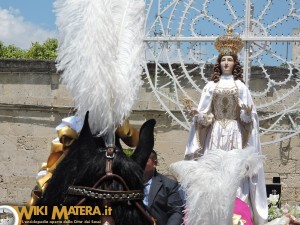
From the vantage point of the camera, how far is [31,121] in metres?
10.5

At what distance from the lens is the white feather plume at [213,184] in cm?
325

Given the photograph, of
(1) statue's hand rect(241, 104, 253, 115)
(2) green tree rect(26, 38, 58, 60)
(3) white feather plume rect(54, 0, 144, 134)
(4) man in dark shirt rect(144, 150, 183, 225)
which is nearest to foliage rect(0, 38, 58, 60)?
(2) green tree rect(26, 38, 58, 60)

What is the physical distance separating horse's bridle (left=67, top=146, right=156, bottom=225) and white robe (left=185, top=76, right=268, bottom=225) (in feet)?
8.13

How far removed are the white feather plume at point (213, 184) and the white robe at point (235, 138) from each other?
162cm

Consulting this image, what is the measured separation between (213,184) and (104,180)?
0.82 metres

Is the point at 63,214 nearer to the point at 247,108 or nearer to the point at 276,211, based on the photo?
the point at 247,108

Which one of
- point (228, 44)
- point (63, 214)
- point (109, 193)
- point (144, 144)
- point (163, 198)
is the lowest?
point (163, 198)

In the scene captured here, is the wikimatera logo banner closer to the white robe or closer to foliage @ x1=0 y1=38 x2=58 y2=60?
the white robe

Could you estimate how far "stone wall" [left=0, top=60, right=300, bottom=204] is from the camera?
10.1 meters

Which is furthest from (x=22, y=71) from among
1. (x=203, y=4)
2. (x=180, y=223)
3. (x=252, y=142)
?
(x=180, y=223)

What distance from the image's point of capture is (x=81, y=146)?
2.72m

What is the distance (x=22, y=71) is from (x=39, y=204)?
7729 millimetres

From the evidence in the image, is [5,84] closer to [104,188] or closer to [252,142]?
[252,142]

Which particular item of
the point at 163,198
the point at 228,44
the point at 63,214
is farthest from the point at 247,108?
the point at 63,214
